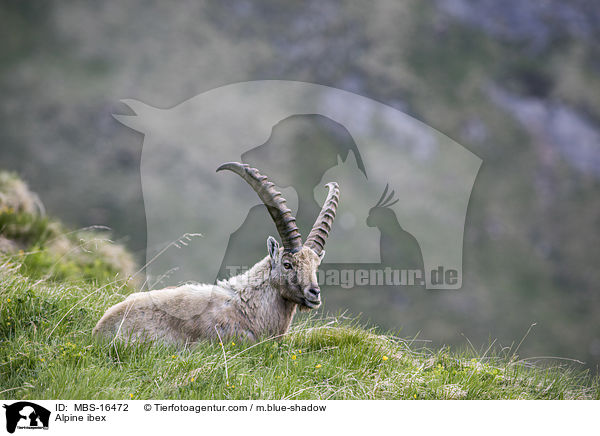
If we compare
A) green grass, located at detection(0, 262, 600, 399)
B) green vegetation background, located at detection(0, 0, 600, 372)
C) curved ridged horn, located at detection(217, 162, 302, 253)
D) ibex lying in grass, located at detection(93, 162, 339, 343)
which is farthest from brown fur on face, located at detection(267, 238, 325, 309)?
green vegetation background, located at detection(0, 0, 600, 372)

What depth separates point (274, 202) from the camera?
5.17 m

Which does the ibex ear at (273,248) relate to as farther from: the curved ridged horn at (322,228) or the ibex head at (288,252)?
the curved ridged horn at (322,228)

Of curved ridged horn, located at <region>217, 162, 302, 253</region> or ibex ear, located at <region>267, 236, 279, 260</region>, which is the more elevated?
curved ridged horn, located at <region>217, 162, 302, 253</region>

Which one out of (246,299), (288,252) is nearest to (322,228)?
(288,252)

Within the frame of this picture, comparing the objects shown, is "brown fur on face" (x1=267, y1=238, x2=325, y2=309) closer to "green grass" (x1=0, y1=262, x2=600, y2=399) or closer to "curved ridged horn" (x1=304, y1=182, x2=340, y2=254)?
"curved ridged horn" (x1=304, y1=182, x2=340, y2=254)

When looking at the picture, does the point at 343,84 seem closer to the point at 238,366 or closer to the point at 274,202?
the point at 274,202

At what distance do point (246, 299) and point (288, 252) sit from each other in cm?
72

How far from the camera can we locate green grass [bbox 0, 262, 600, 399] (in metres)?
4.49

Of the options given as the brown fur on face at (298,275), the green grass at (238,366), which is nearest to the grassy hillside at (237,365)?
the green grass at (238,366)

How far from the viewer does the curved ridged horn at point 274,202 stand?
17.0ft

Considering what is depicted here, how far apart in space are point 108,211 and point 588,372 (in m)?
8.40

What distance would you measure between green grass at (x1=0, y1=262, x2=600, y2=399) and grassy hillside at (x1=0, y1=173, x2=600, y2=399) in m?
0.01

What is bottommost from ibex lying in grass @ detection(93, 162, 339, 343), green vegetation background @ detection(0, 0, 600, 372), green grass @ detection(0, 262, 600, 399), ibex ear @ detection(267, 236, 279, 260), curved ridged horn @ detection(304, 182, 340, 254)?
green grass @ detection(0, 262, 600, 399)

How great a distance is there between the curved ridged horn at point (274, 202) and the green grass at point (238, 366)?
1136 mm
